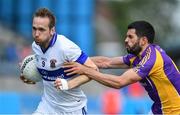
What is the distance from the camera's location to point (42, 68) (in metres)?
12.2

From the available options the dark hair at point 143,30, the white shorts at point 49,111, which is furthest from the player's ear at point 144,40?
the white shorts at point 49,111

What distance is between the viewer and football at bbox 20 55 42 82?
12.5m

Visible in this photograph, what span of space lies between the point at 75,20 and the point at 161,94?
25012mm

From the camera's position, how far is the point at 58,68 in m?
12.0

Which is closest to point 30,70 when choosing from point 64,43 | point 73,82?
point 64,43

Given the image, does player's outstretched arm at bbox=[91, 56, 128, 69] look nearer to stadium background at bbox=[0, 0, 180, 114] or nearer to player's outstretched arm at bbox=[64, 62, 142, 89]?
player's outstretched arm at bbox=[64, 62, 142, 89]

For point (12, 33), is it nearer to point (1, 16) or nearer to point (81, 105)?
point (1, 16)

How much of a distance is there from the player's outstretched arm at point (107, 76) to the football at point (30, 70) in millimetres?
705

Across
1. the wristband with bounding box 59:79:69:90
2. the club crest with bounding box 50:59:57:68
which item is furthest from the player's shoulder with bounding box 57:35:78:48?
the wristband with bounding box 59:79:69:90

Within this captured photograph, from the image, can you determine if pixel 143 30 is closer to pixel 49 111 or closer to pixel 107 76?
pixel 107 76

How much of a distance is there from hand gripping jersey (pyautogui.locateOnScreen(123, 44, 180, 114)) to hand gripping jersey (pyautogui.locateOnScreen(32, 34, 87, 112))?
86cm

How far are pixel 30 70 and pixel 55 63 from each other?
611mm

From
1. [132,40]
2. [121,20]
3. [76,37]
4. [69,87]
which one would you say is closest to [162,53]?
[132,40]

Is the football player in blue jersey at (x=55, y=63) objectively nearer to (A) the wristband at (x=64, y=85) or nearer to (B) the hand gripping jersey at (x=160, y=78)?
(A) the wristband at (x=64, y=85)
